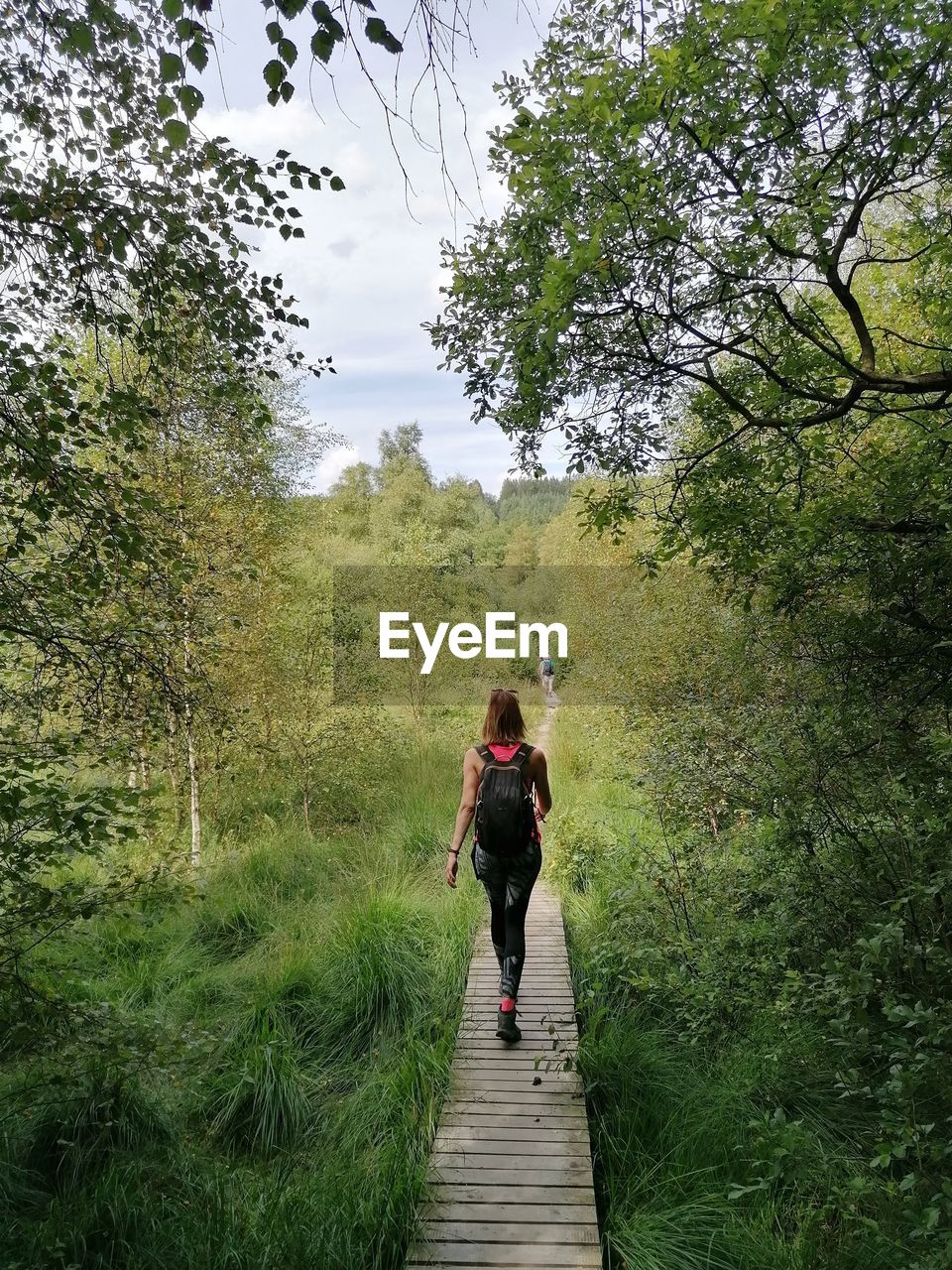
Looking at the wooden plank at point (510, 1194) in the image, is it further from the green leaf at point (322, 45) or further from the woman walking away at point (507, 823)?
the green leaf at point (322, 45)

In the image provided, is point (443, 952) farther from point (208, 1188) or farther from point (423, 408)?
point (423, 408)

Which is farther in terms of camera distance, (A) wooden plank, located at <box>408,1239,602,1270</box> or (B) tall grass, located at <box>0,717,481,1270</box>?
(B) tall grass, located at <box>0,717,481,1270</box>

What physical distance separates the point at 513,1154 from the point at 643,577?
285 cm

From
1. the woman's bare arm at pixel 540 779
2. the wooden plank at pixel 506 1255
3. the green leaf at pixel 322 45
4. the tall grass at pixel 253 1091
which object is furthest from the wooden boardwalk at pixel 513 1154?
the green leaf at pixel 322 45

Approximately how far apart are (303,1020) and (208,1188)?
2.05 metres

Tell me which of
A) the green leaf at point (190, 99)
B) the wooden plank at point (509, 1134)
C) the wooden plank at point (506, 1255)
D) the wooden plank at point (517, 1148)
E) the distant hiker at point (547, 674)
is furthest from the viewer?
the distant hiker at point (547, 674)

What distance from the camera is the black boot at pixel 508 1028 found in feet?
14.0

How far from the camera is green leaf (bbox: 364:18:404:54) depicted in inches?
67.3

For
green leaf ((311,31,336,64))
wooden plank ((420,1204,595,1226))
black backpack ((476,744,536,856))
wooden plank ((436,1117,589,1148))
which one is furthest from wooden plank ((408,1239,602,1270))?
green leaf ((311,31,336,64))

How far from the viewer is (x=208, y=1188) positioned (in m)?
3.28

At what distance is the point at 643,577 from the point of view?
4328 millimetres

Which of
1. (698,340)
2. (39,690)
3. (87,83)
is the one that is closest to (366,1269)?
→ (39,690)

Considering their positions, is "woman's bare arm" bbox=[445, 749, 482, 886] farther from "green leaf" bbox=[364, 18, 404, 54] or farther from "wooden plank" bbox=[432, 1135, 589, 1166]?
"green leaf" bbox=[364, 18, 404, 54]

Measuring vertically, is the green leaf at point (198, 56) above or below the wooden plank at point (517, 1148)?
above
